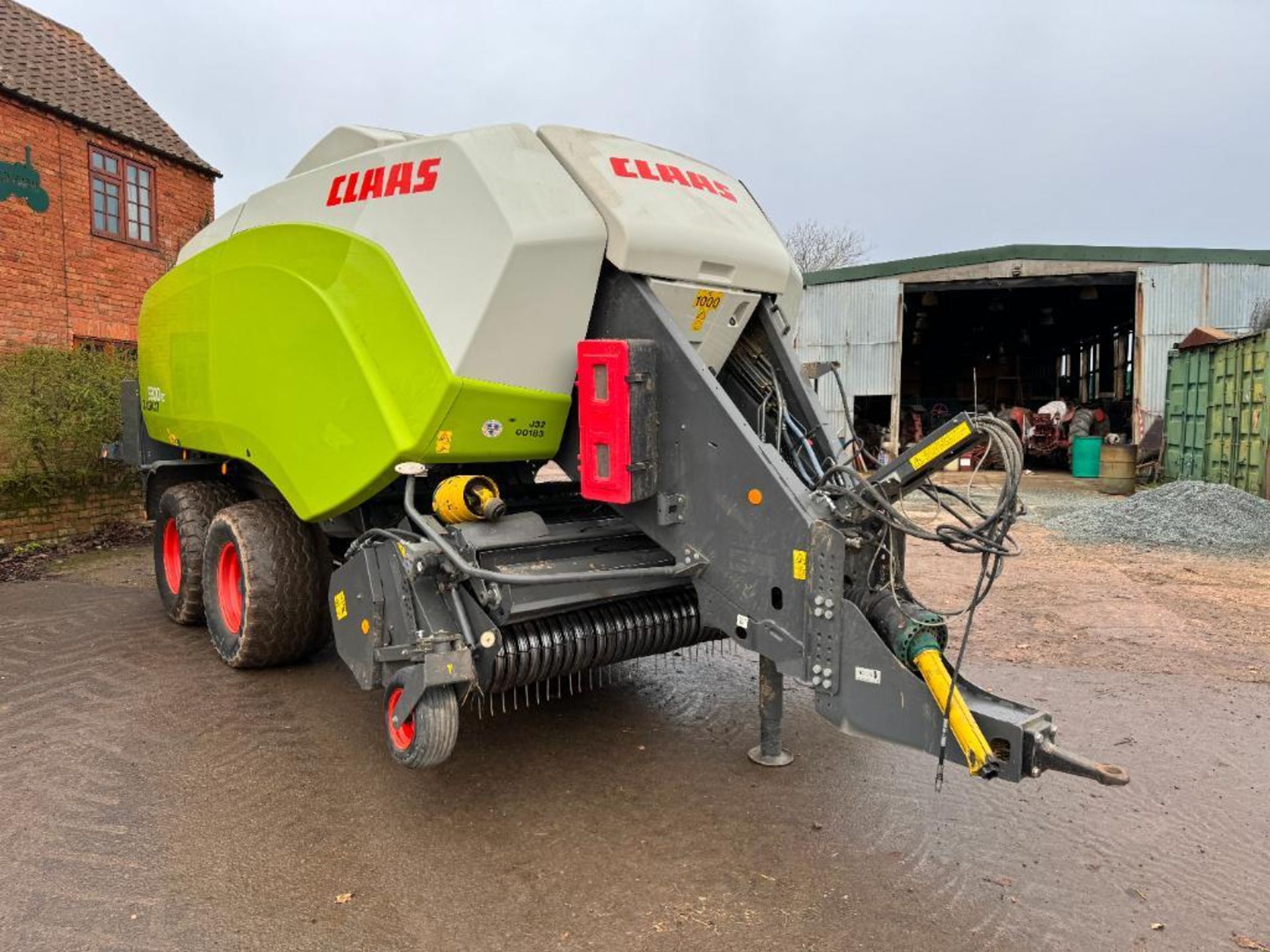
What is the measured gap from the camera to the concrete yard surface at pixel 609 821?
2.78m

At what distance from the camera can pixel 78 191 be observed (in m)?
10.5

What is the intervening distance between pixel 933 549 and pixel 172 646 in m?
7.12

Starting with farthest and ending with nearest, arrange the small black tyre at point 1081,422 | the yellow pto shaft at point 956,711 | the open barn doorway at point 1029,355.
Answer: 1. the open barn doorway at point 1029,355
2. the small black tyre at point 1081,422
3. the yellow pto shaft at point 956,711

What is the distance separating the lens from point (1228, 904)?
288 centimetres

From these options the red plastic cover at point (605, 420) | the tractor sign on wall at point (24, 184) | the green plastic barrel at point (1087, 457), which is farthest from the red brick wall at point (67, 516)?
the green plastic barrel at point (1087, 457)

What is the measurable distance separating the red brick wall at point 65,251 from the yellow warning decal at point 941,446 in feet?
33.3

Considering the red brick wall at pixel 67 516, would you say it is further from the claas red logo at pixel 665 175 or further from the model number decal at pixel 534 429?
the claas red logo at pixel 665 175

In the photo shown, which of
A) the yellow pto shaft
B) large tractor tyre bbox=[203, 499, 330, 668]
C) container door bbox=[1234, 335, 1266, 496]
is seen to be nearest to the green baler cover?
large tractor tyre bbox=[203, 499, 330, 668]

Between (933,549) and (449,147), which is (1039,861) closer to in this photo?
(449,147)

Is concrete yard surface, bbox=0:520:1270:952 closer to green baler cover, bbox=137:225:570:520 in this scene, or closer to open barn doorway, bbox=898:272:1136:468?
green baler cover, bbox=137:225:570:520

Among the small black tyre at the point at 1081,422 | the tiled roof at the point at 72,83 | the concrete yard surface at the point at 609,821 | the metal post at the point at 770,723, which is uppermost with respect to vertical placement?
the tiled roof at the point at 72,83

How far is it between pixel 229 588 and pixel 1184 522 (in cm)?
951

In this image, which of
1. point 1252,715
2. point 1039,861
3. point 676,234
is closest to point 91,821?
point 676,234

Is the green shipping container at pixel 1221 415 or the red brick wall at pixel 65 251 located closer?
the red brick wall at pixel 65 251
